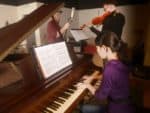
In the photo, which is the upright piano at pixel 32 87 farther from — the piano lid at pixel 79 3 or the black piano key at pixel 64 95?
the piano lid at pixel 79 3

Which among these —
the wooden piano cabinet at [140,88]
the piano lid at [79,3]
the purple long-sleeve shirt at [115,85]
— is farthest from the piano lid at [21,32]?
the piano lid at [79,3]

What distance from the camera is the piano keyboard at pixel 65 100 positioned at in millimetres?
1718

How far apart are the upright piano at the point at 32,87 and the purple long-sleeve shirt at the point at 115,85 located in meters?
0.26

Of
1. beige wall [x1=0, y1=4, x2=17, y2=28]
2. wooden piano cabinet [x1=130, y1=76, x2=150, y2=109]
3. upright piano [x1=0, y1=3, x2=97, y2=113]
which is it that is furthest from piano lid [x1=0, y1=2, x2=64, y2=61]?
beige wall [x1=0, y1=4, x2=17, y2=28]

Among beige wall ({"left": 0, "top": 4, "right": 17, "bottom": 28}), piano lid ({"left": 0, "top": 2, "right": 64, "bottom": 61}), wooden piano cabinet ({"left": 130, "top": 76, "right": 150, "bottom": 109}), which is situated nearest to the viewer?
piano lid ({"left": 0, "top": 2, "right": 64, "bottom": 61})

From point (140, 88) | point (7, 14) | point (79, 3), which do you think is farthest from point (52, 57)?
point (79, 3)

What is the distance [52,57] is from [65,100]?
41cm

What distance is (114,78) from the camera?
1.90 meters

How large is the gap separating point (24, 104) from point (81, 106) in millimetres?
935

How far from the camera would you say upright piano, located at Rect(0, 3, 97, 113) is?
1.51 meters

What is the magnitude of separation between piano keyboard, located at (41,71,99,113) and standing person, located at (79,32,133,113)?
18cm

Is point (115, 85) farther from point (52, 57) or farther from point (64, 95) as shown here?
point (52, 57)

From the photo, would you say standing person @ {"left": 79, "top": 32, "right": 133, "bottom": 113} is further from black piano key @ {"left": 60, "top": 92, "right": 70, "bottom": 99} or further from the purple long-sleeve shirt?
black piano key @ {"left": 60, "top": 92, "right": 70, "bottom": 99}

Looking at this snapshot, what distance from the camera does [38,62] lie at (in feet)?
6.04
